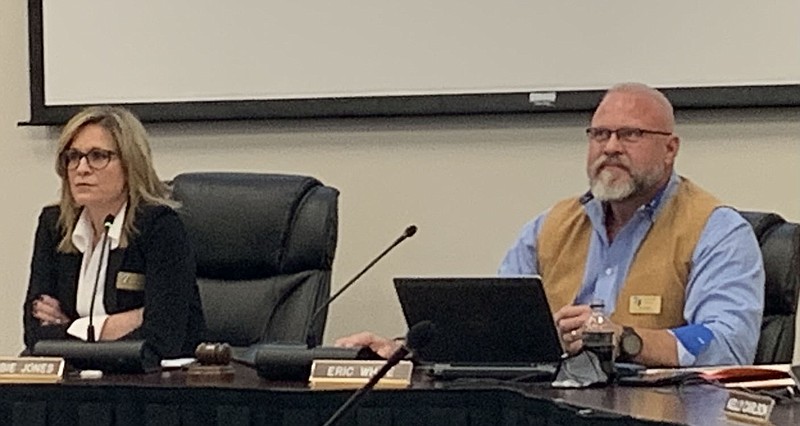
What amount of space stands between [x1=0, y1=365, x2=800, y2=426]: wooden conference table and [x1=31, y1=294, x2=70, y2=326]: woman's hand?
2.05 feet

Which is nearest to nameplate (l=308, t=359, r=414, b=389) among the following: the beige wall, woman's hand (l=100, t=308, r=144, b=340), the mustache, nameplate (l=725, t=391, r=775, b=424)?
nameplate (l=725, t=391, r=775, b=424)

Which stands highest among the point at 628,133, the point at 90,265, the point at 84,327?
the point at 628,133

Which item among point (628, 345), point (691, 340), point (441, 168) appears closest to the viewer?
point (628, 345)

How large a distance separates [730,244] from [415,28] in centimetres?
130

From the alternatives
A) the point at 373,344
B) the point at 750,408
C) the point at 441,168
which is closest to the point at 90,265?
the point at 373,344

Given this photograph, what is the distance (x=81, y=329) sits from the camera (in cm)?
310

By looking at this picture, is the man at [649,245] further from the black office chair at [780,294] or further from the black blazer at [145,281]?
the black blazer at [145,281]

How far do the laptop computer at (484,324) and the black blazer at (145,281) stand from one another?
0.68 meters

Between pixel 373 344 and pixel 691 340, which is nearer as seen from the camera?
pixel 373 344

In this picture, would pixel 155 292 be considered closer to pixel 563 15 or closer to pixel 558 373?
pixel 558 373

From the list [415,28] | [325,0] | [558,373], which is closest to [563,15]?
[415,28]

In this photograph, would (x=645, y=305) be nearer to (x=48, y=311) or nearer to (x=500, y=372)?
(x=500, y=372)

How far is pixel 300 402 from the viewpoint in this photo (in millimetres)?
2357

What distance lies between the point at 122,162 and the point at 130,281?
0.92 feet
